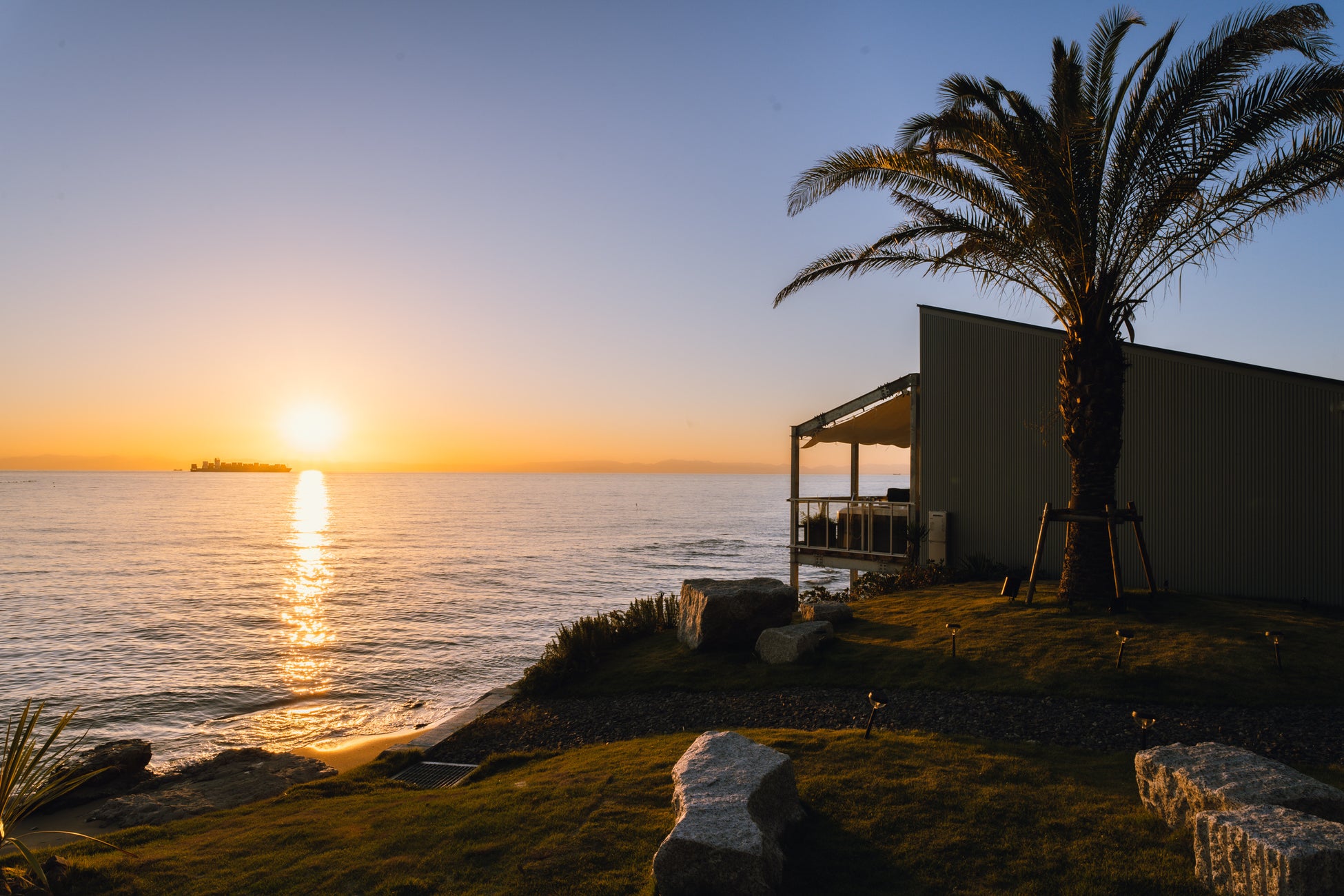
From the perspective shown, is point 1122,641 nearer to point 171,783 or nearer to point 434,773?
point 434,773

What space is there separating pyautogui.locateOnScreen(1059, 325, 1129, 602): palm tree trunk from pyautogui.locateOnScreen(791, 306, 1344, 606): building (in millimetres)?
2717

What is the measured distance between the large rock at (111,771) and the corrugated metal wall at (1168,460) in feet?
49.8

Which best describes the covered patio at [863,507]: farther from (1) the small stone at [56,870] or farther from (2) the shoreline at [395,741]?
(1) the small stone at [56,870]


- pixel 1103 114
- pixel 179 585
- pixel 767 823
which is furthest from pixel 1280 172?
pixel 179 585

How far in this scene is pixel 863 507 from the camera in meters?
17.9

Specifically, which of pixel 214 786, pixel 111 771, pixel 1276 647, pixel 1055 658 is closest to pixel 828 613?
pixel 1055 658

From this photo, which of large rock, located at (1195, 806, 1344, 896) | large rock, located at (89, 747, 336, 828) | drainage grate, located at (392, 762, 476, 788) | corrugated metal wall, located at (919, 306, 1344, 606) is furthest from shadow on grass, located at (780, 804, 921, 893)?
corrugated metal wall, located at (919, 306, 1344, 606)

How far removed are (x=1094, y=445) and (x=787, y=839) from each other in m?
9.39

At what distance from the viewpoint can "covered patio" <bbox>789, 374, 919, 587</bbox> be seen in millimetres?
17422

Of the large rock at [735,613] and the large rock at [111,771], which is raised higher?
the large rock at [735,613]

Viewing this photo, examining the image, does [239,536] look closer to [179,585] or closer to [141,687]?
[179,585]

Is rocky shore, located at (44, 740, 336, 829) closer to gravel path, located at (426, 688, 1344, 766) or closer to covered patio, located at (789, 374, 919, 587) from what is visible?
gravel path, located at (426, 688, 1344, 766)

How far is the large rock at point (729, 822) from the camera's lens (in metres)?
4.12

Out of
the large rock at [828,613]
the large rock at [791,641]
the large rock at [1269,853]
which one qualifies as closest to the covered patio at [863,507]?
the large rock at [828,613]
